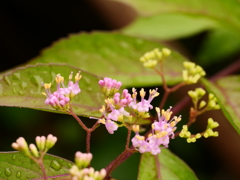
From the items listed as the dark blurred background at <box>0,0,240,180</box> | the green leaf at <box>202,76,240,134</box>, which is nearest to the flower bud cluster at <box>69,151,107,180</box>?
the green leaf at <box>202,76,240,134</box>

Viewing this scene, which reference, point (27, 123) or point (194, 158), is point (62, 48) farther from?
point (194, 158)

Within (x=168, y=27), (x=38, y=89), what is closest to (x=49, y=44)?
(x=168, y=27)

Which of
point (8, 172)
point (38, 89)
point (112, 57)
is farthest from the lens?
point (112, 57)

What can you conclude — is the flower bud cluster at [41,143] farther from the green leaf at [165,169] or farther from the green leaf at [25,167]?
the green leaf at [165,169]

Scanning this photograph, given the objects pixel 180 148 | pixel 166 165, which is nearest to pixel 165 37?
pixel 180 148

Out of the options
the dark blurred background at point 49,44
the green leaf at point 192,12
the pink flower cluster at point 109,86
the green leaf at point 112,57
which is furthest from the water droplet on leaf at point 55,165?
the green leaf at point 192,12

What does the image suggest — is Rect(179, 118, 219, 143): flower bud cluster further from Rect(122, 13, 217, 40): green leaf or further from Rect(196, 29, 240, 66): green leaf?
Rect(196, 29, 240, 66): green leaf

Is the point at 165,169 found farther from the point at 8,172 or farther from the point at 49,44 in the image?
the point at 49,44
